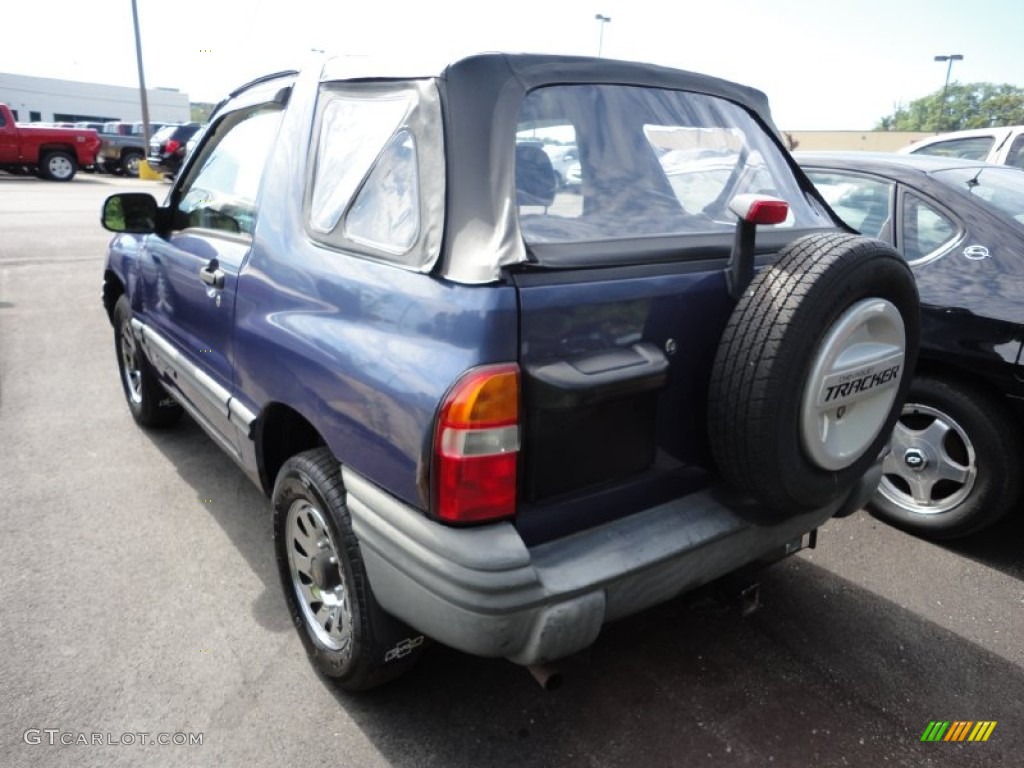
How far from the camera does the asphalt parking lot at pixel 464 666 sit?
219 centimetres

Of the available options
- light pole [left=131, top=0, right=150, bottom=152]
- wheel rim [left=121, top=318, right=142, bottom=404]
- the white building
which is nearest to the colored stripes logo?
wheel rim [left=121, top=318, right=142, bottom=404]

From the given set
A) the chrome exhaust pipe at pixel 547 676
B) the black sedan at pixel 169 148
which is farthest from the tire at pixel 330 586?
the black sedan at pixel 169 148

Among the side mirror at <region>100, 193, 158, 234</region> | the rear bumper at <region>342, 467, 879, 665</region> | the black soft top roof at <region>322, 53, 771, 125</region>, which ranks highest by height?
the black soft top roof at <region>322, 53, 771, 125</region>

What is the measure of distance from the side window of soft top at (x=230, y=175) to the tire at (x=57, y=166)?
21120mm

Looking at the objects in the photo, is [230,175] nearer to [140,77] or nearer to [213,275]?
[213,275]

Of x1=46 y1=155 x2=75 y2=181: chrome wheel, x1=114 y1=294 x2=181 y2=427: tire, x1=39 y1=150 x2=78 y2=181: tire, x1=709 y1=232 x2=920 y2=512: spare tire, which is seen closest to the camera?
x1=709 y1=232 x2=920 y2=512: spare tire

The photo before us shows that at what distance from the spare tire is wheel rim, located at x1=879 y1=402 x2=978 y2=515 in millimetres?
1353

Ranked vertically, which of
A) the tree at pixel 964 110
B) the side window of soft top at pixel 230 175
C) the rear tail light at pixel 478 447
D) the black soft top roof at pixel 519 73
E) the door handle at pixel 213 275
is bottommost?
the rear tail light at pixel 478 447

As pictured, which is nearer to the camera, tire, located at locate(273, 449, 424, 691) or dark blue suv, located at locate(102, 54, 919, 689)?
dark blue suv, located at locate(102, 54, 919, 689)

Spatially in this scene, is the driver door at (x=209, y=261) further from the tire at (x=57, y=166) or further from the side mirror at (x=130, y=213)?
the tire at (x=57, y=166)

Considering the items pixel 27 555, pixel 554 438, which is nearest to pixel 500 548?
pixel 554 438

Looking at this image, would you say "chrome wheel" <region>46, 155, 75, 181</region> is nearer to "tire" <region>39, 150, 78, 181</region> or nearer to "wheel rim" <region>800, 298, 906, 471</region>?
"tire" <region>39, 150, 78, 181</region>

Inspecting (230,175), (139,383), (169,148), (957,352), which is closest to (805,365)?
(957,352)

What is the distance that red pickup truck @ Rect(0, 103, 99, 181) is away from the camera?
19578 mm
